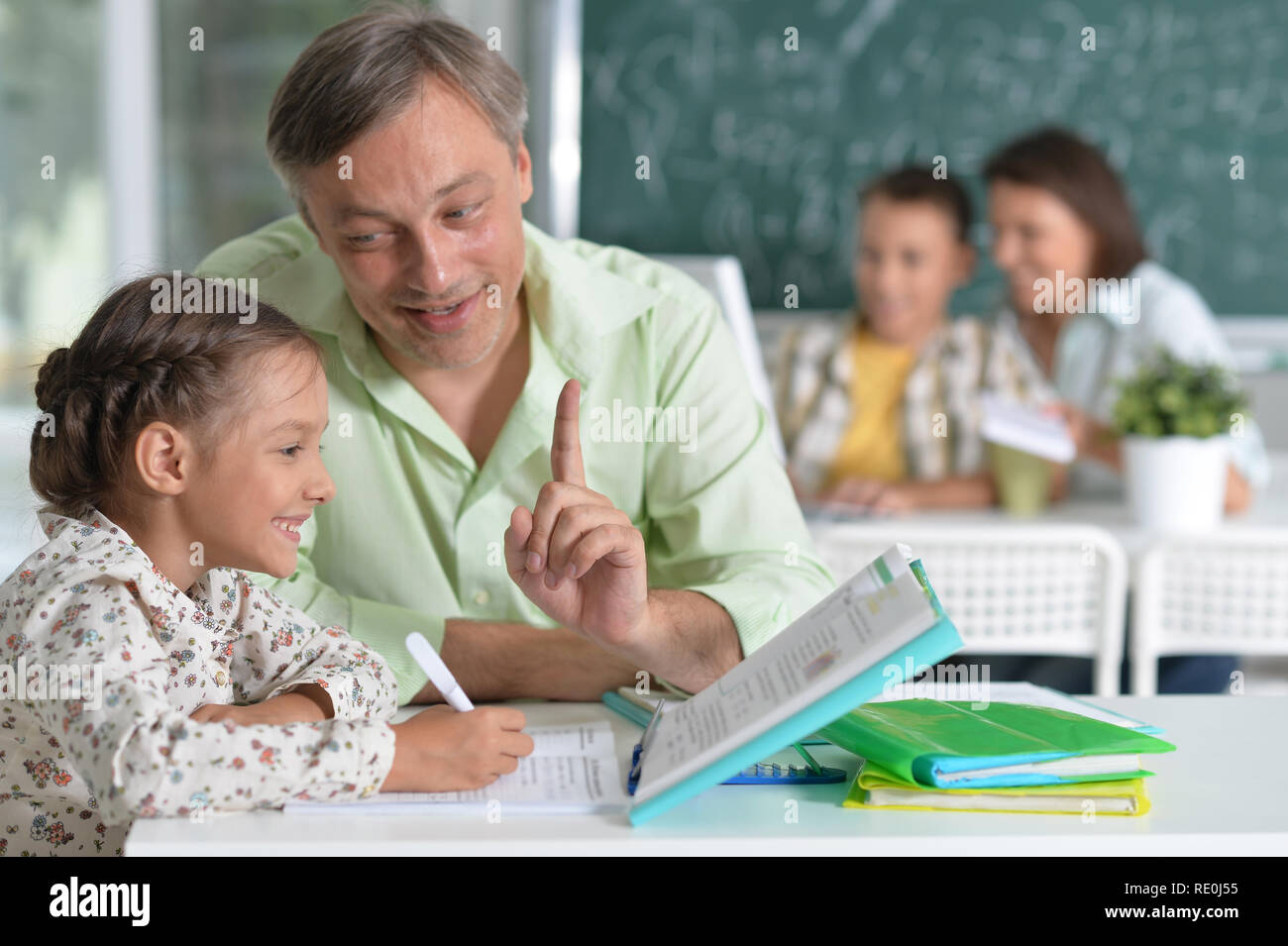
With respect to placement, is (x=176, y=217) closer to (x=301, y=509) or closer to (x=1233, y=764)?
(x=301, y=509)

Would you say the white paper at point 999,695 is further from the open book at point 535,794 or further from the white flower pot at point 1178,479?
the white flower pot at point 1178,479

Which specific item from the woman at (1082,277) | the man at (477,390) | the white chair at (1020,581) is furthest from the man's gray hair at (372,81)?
the woman at (1082,277)

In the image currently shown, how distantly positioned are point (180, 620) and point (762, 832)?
546mm

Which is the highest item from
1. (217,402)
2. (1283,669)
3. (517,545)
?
(217,402)

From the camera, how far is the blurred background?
397 cm

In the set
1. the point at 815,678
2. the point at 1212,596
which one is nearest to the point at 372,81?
the point at 815,678

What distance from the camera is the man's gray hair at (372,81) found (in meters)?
1.44

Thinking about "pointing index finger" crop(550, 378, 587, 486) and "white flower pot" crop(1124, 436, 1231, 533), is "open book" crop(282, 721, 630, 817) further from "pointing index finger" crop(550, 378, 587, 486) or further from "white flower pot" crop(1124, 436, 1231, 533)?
"white flower pot" crop(1124, 436, 1231, 533)

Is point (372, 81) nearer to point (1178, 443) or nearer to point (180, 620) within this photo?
point (180, 620)

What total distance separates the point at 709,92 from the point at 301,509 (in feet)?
10.6

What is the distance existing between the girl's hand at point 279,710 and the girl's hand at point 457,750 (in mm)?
111
